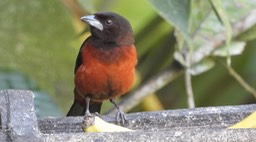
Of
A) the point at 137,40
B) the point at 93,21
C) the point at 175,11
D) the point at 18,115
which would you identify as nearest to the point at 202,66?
the point at 93,21

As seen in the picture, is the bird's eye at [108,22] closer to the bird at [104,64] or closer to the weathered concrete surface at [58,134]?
the bird at [104,64]

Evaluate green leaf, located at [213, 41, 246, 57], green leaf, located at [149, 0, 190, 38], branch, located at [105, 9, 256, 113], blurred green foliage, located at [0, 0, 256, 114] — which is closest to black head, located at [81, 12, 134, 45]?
blurred green foliage, located at [0, 0, 256, 114]

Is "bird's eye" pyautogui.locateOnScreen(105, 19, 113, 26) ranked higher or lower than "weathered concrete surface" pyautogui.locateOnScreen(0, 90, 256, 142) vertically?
higher

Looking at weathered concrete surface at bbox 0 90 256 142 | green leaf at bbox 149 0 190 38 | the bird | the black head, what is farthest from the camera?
the black head

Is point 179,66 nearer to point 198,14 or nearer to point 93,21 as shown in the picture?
point 198,14

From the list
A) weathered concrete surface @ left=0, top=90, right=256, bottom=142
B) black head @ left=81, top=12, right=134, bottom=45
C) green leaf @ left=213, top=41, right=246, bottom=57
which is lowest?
green leaf @ left=213, top=41, right=246, bottom=57

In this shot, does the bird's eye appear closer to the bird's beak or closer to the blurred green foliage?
the bird's beak

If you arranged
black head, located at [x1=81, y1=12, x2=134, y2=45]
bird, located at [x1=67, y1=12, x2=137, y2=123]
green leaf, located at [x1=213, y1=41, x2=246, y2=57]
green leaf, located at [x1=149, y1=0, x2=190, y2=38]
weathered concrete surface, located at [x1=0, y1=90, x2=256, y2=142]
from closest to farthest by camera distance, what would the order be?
weathered concrete surface, located at [x1=0, y1=90, x2=256, y2=142], green leaf, located at [x1=149, y1=0, x2=190, y2=38], bird, located at [x1=67, y1=12, x2=137, y2=123], black head, located at [x1=81, y1=12, x2=134, y2=45], green leaf, located at [x1=213, y1=41, x2=246, y2=57]

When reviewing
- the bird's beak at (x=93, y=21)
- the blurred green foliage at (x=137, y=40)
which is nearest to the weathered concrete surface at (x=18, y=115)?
the blurred green foliage at (x=137, y=40)
